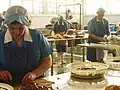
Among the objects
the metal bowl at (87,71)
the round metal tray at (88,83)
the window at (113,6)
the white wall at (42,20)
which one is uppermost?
the window at (113,6)

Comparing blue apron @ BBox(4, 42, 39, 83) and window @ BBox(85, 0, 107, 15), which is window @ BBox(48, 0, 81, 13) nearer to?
window @ BBox(85, 0, 107, 15)

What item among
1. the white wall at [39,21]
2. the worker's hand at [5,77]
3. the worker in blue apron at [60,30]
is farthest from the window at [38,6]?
the worker's hand at [5,77]

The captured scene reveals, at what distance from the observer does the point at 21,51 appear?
6.37 ft

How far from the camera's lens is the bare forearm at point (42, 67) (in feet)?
6.24

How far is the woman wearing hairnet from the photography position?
183cm

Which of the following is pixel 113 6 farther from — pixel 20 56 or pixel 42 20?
pixel 20 56

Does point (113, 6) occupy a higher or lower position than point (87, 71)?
higher

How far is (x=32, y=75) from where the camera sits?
1.78 metres

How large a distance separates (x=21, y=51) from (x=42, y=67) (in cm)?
22

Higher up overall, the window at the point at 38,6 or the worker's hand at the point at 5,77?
the window at the point at 38,6

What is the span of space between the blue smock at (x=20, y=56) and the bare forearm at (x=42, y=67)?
0.17 ft

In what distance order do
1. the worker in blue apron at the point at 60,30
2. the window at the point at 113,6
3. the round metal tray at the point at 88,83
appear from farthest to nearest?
the window at the point at 113,6
the worker in blue apron at the point at 60,30
the round metal tray at the point at 88,83

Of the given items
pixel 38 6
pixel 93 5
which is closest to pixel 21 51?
pixel 38 6

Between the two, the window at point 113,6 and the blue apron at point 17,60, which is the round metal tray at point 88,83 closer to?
the blue apron at point 17,60
